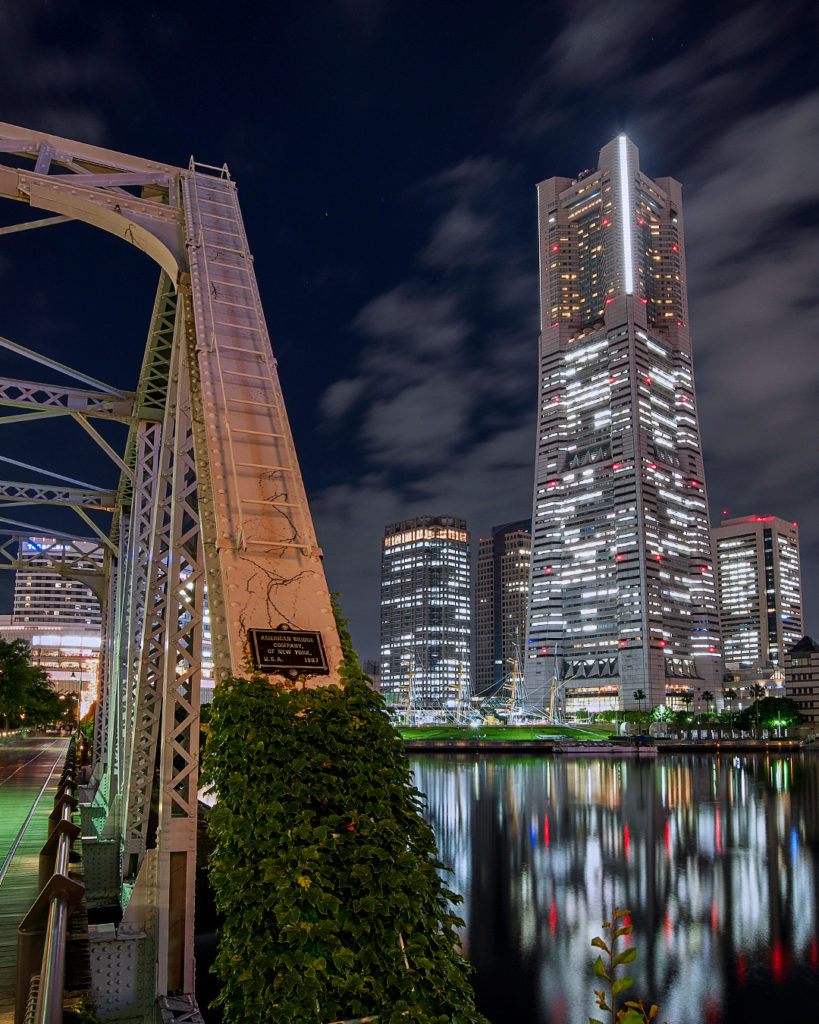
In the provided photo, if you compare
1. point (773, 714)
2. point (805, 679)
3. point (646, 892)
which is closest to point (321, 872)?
point (646, 892)

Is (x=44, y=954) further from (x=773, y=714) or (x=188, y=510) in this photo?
(x=773, y=714)

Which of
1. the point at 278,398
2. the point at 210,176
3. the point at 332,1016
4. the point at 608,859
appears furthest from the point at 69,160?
the point at 608,859

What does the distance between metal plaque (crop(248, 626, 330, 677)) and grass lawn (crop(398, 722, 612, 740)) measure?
473 ft

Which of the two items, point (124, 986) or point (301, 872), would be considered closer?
point (301, 872)

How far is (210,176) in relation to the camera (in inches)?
460

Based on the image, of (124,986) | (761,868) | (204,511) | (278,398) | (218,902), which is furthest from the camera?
(761,868)

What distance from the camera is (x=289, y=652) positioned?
677 centimetres

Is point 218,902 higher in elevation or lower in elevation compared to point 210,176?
lower

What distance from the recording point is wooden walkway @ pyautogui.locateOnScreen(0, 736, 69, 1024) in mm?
8934

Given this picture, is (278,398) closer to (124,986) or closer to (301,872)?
(301,872)

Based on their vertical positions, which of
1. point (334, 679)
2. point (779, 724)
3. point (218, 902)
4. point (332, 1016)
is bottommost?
point (779, 724)

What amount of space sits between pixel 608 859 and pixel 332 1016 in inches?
1514

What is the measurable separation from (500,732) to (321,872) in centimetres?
15497

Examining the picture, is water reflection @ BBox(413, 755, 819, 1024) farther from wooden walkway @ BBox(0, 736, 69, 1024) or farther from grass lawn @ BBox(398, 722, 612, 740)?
grass lawn @ BBox(398, 722, 612, 740)
